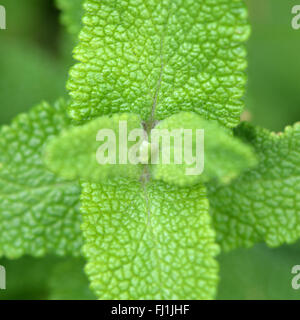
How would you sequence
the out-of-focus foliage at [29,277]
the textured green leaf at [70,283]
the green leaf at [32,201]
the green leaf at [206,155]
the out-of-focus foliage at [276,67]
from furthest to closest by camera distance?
the out-of-focus foliage at [276,67] < the out-of-focus foliage at [29,277] < the textured green leaf at [70,283] < the green leaf at [32,201] < the green leaf at [206,155]

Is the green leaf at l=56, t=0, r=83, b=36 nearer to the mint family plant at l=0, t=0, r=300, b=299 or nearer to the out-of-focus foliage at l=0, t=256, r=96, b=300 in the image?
the mint family plant at l=0, t=0, r=300, b=299

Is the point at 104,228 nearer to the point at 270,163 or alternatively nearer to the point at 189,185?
the point at 189,185

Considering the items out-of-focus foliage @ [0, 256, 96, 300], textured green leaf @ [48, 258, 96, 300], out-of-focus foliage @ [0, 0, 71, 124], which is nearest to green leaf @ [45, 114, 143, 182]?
textured green leaf @ [48, 258, 96, 300]

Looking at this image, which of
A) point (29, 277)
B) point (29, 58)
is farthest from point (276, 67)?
point (29, 277)

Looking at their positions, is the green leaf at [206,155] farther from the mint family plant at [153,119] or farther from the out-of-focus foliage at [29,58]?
the out-of-focus foliage at [29,58]

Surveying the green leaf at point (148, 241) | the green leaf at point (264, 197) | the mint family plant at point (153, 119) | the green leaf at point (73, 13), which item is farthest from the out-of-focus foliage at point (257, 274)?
the green leaf at point (73, 13)
